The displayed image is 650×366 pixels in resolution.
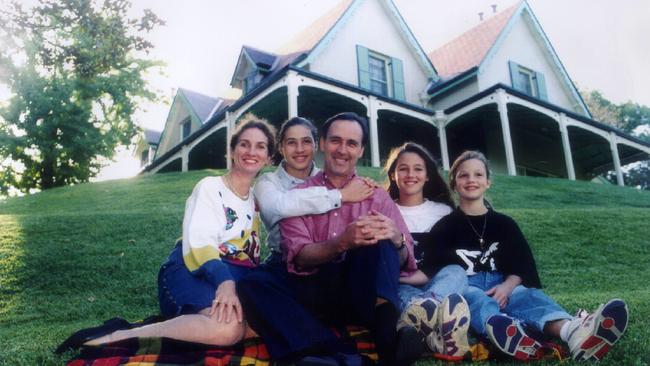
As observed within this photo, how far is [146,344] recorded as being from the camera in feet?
8.66

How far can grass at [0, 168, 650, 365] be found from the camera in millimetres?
3965

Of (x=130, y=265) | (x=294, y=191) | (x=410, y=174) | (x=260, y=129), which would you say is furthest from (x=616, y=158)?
(x=294, y=191)

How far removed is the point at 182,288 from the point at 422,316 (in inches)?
56.4

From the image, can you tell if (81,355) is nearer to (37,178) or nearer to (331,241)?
(331,241)

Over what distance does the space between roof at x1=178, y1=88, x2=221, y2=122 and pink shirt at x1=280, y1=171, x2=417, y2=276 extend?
17.7 metres

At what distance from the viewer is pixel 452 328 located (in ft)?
8.71

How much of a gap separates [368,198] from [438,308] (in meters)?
0.88

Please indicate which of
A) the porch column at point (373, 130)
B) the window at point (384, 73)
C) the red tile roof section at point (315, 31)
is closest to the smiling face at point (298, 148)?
the porch column at point (373, 130)

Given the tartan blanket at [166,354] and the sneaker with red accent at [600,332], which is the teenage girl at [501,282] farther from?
the tartan blanket at [166,354]

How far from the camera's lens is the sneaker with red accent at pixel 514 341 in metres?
2.65

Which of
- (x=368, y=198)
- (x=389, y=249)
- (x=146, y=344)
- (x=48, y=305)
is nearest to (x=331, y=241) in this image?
(x=389, y=249)

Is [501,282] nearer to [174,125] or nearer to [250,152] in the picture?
[250,152]

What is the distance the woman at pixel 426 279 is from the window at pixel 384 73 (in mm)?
12170

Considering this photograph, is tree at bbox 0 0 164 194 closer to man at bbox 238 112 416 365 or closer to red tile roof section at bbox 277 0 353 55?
red tile roof section at bbox 277 0 353 55
